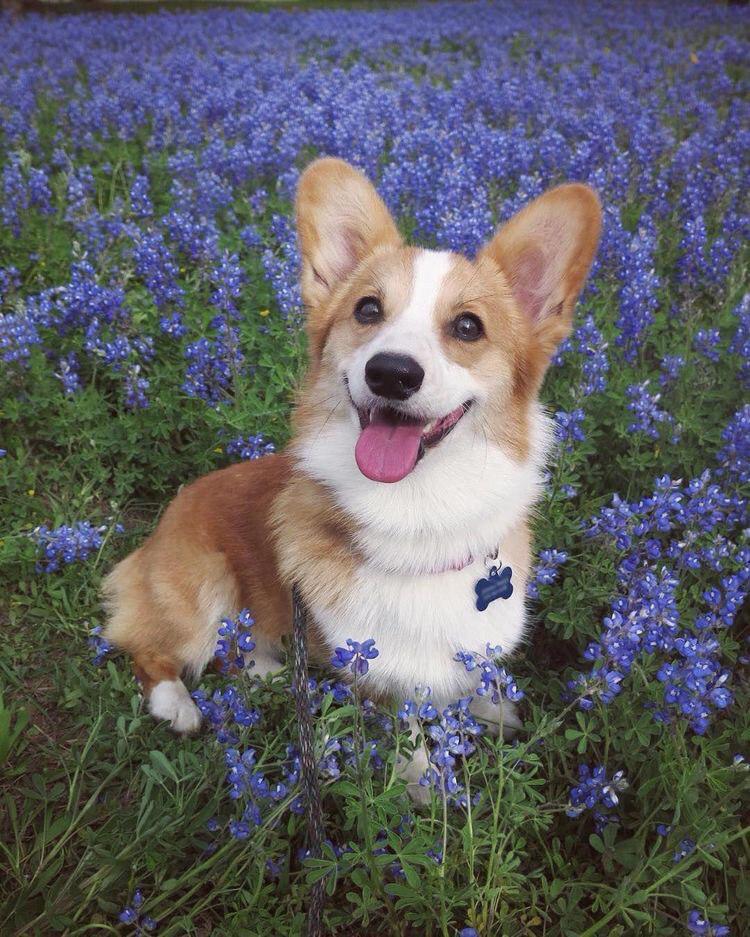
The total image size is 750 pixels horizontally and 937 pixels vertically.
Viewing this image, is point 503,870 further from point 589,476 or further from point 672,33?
point 672,33

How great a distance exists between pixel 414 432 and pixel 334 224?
763 millimetres

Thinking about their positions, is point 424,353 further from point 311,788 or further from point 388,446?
point 311,788

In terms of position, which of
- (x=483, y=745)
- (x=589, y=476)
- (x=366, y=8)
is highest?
(x=366, y=8)

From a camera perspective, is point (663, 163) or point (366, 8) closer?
point (663, 163)

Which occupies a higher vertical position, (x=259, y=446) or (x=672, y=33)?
(x=672, y=33)

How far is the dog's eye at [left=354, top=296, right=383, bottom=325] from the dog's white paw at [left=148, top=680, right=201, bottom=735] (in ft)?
4.26

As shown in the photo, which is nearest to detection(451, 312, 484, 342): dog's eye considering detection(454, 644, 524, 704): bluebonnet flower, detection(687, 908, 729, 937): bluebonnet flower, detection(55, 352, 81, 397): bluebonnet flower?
detection(454, 644, 524, 704): bluebonnet flower

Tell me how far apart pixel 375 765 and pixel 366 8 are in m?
20.3

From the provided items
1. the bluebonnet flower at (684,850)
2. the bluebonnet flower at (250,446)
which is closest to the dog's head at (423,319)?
the bluebonnet flower at (250,446)

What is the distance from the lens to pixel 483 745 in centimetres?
195

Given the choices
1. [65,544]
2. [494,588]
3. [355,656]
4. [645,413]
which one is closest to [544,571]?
[494,588]

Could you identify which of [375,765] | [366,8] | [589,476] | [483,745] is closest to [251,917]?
[375,765]

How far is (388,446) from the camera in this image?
1.70 m

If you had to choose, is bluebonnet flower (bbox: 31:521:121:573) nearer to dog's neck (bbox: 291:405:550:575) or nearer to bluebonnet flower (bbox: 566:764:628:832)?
dog's neck (bbox: 291:405:550:575)
